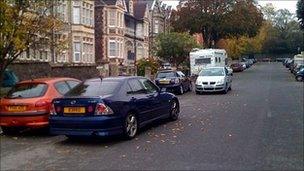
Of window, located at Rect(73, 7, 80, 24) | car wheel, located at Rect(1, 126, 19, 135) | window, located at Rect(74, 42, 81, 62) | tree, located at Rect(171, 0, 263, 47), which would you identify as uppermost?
tree, located at Rect(171, 0, 263, 47)

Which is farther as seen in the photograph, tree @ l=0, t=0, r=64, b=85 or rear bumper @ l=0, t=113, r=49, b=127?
tree @ l=0, t=0, r=64, b=85

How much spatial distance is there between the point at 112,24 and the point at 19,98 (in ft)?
126

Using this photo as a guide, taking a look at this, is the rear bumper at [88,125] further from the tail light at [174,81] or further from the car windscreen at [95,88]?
the tail light at [174,81]

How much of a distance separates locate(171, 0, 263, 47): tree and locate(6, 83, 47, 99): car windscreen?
5149 centimetres

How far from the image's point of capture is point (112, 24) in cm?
4972

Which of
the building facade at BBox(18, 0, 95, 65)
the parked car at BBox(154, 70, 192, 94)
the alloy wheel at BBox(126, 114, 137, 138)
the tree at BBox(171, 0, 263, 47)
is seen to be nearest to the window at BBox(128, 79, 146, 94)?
the alloy wheel at BBox(126, 114, 137, 138)

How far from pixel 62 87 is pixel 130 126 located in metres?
2.82

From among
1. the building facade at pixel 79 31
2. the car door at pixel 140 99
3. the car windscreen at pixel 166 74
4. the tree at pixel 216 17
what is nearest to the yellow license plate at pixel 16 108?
the car door at pixel 140 99

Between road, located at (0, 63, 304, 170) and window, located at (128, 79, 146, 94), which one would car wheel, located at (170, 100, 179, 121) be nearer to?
road, located at (0, 63, 304, 170)

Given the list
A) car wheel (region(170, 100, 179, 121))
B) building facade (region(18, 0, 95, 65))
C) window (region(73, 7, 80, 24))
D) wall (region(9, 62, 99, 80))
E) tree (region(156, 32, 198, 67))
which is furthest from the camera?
tree (region(156, 32, 198, 67))

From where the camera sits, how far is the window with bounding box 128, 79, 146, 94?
11.8 metres

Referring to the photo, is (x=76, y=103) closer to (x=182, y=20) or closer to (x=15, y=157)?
(x=15, y=157)

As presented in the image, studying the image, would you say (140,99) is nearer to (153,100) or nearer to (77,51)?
(153,100)

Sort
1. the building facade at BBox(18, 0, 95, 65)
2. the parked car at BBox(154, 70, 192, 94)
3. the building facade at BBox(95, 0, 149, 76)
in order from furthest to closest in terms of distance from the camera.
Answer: the building facade at BBox(95, 0, 149, 76) → the building facade at BBox(18, 0, 95, 65) → the parked car at BBox(154, 70, 192, 94)
